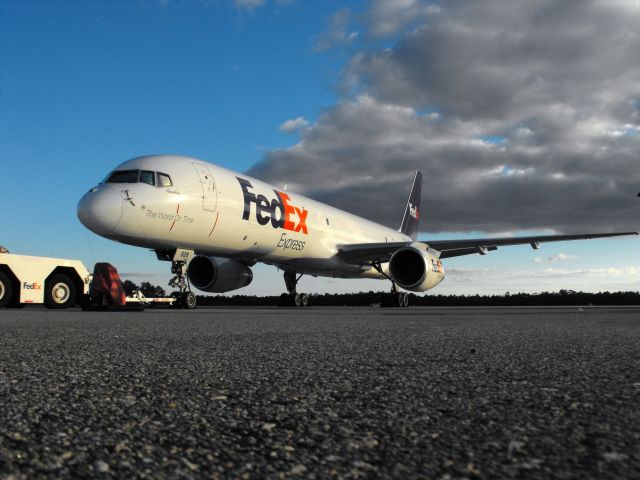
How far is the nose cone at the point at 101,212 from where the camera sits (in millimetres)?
11133

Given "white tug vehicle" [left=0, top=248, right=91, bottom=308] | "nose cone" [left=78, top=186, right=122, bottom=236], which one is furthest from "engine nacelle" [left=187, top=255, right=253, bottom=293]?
"nose cone" [left=78, top=186, right=122, bottom=236]

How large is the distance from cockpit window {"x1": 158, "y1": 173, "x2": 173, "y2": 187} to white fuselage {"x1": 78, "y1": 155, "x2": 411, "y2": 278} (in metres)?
0.03

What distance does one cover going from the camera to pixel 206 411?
1.75 metres

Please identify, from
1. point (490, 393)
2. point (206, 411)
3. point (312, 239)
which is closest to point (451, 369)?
point (490, 393)

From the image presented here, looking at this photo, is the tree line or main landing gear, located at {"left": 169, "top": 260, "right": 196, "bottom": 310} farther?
the tree line

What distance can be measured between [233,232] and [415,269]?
17.9 feet

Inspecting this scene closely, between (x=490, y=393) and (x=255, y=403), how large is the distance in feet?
2.78

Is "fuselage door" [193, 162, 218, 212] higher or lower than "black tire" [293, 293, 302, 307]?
higher

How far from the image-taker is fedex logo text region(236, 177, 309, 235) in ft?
46.8

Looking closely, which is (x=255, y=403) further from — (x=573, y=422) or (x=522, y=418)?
(x=573, y=422)

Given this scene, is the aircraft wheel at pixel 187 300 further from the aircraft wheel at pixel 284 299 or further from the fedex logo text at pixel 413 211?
the fedex logo text at pixel 413 211

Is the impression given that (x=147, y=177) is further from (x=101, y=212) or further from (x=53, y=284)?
(x=53, y=284)

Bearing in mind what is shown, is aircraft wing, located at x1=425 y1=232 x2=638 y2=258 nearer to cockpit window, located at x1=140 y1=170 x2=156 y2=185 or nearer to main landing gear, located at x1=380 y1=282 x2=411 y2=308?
main landing gear, located at x1=380 y1=282 x2=411 y2=308

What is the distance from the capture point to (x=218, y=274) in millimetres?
15742
